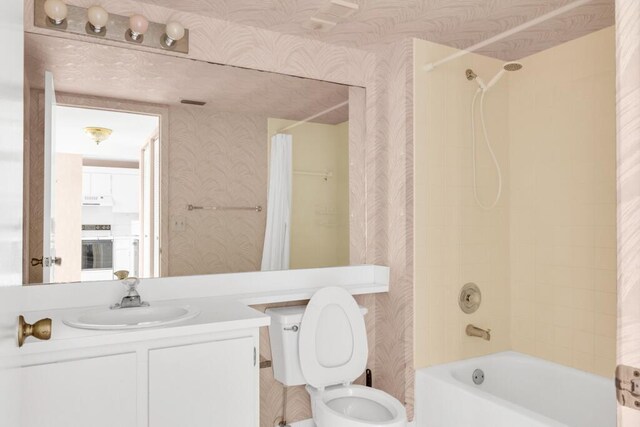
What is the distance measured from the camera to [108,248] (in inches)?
82.0

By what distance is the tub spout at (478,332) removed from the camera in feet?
8.84

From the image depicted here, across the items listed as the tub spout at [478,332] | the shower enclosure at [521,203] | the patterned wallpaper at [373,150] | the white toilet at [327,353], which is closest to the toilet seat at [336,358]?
the white toilet at [327,353]

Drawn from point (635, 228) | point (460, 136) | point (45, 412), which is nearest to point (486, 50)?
point (460, 136)

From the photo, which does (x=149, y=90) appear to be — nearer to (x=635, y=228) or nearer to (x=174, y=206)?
(x=174, y=206)

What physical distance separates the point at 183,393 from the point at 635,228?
1475 mm

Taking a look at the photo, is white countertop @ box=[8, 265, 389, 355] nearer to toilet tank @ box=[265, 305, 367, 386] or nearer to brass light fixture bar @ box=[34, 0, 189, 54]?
toilet tank @ box=[265, 305, 367, 386]

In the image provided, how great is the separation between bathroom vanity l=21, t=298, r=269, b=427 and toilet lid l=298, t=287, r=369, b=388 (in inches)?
19.4

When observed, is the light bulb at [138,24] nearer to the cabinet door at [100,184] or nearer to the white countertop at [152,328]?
the cabinet door at [100,184]

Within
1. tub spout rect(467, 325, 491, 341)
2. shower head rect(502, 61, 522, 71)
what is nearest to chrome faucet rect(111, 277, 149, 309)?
tub spout rect(467, 325, 491, 341)

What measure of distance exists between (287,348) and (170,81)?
1.44 metres

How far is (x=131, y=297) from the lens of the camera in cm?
195

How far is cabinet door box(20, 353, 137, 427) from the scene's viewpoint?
1.42m

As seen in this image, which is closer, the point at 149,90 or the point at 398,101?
the point at 149,90

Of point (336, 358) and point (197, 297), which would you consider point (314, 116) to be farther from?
point (336, 358)
